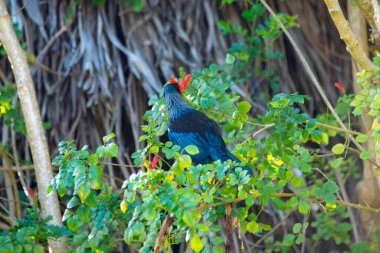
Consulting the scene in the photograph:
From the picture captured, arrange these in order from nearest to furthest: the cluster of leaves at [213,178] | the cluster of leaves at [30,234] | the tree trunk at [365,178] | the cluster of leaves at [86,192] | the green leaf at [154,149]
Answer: the cluster of leaves at [213,178] < the cluster of leaves at [86,192] < the green leaf at [154,149] < the cluster of leaves at [30,234] < the tree trunk at [365,178]

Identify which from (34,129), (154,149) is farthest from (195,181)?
(34,129)

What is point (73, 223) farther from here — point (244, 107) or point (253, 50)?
point (253, 50)

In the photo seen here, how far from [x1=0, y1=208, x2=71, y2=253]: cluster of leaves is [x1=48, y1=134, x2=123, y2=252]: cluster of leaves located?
0.50 feet

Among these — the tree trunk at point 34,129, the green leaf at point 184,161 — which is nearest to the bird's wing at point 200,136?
the tree trunk at point 34,129

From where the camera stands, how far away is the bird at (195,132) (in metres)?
4.30

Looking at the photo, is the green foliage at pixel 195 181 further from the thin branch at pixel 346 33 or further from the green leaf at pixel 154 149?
the thin branch at pixel 346 33

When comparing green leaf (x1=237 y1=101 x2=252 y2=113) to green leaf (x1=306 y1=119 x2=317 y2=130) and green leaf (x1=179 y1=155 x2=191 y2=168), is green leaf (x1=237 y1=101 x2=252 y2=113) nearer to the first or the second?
green leaf (x1=306 y1=119 x2=317 y2=130)

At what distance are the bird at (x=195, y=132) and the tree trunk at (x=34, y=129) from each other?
83 cm

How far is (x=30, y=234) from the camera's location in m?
3.82

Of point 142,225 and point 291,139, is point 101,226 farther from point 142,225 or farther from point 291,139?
point 291,139

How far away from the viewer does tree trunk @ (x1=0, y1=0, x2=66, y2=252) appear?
13.8 feet

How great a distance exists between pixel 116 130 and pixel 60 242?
1.72 metres

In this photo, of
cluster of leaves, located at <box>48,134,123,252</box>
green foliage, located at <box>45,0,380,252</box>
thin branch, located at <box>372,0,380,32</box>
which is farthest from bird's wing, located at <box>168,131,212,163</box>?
thin branch, located at <box>372,0,380,32</box>

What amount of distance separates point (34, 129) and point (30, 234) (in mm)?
709
